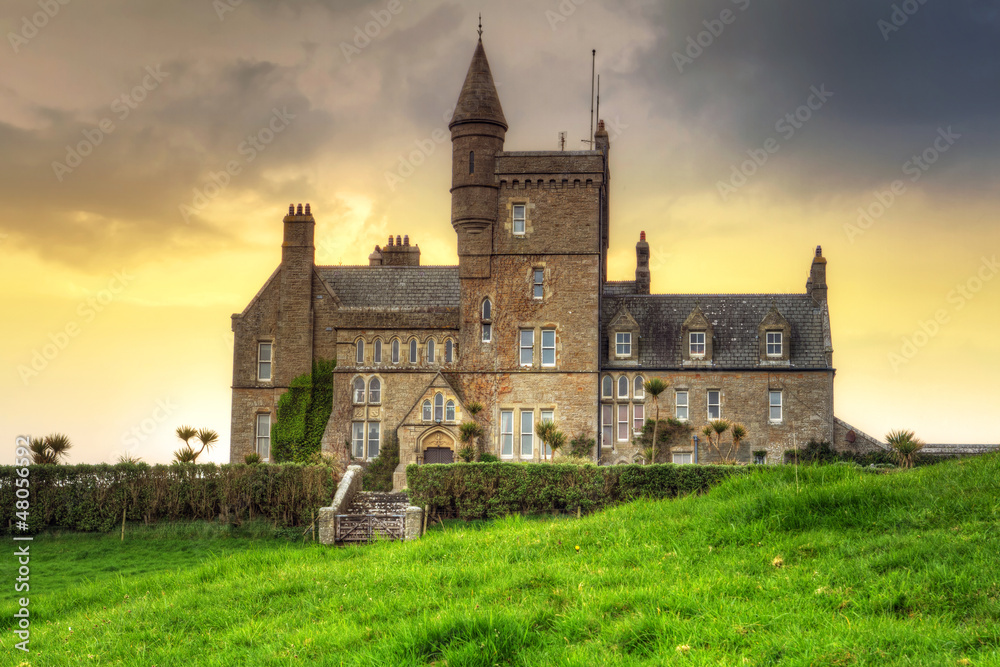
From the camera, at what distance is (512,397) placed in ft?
149

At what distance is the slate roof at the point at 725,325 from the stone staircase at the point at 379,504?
1419 centimetres

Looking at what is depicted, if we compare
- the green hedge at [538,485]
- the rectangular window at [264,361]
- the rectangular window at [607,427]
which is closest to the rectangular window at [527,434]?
the rectangular window at [607,427]

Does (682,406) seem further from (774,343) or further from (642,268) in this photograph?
(642,268)

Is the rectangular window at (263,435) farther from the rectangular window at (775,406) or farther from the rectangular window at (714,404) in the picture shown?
the rectangular window at (775,406)

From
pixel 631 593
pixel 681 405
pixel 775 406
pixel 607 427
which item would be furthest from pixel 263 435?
pixel 631 593

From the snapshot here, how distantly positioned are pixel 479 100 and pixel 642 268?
13.2 m

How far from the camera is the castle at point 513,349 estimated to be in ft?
149

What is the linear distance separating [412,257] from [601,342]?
12.7 metres

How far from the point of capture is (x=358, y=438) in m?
45.9

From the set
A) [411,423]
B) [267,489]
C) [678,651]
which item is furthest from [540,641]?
[411,423]

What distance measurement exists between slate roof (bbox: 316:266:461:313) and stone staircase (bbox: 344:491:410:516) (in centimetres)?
1158

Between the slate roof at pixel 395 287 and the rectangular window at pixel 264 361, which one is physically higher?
the slate roof at pixel 395 287

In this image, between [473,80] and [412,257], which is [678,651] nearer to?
[473,80]

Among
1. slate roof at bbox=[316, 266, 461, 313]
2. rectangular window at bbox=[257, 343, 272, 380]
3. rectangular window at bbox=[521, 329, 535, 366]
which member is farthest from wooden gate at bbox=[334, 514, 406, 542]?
rectangular window at bbox=[257, 343, 272, 380]
